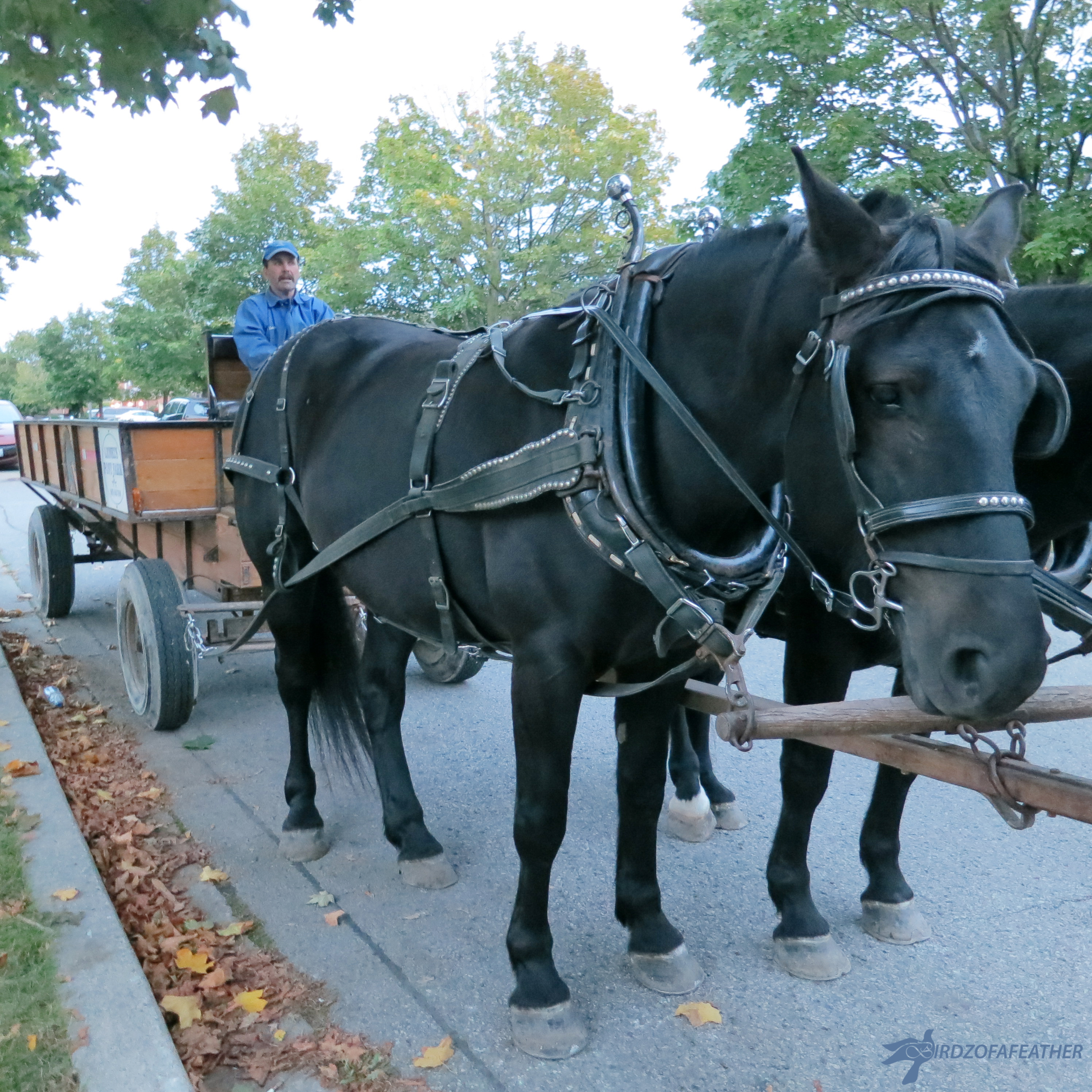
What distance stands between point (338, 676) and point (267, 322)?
202 centimetres

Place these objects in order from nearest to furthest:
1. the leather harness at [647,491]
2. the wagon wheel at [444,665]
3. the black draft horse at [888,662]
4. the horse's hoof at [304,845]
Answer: the leather harness at [647,491] < the black draft horse at [888,662] < the horse's hoof at [304,845] < the wagon wheel at [444,665]

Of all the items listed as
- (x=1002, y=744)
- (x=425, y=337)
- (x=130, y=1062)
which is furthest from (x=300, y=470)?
(x=1002, y=744)


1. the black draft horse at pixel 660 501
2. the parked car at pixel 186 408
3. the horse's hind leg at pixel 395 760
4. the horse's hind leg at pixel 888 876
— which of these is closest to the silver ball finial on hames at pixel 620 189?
the black draft horse at pixel 660 501

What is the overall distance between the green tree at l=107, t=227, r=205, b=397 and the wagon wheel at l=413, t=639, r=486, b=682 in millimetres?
22909

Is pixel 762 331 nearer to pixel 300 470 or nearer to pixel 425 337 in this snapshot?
pixel 425 337

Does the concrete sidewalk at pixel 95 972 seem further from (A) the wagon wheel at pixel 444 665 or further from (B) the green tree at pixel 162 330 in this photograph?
(B) the green tree at pixel 162 330

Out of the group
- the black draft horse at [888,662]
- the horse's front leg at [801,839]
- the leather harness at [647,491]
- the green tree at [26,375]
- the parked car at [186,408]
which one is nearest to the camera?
the leather harness at [647,491]

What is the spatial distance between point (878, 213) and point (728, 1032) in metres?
2.16

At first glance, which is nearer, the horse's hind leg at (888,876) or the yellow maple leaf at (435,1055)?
the yellow maple leaf at (435,1055)

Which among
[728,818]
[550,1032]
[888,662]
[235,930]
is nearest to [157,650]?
[235,930]

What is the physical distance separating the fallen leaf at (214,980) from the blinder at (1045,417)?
2.55m

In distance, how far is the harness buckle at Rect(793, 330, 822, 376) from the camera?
179 centimetres

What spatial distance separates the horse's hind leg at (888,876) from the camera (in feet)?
9.98

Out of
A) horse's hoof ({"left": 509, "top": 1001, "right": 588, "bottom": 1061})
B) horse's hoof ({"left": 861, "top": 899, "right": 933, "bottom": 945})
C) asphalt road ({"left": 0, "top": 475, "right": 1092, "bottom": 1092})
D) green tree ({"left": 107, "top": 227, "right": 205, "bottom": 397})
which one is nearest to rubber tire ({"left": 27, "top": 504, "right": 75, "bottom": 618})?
asphalt road ({"left": 0, "top": 475, "right": 1092, "bottom": 1092})
